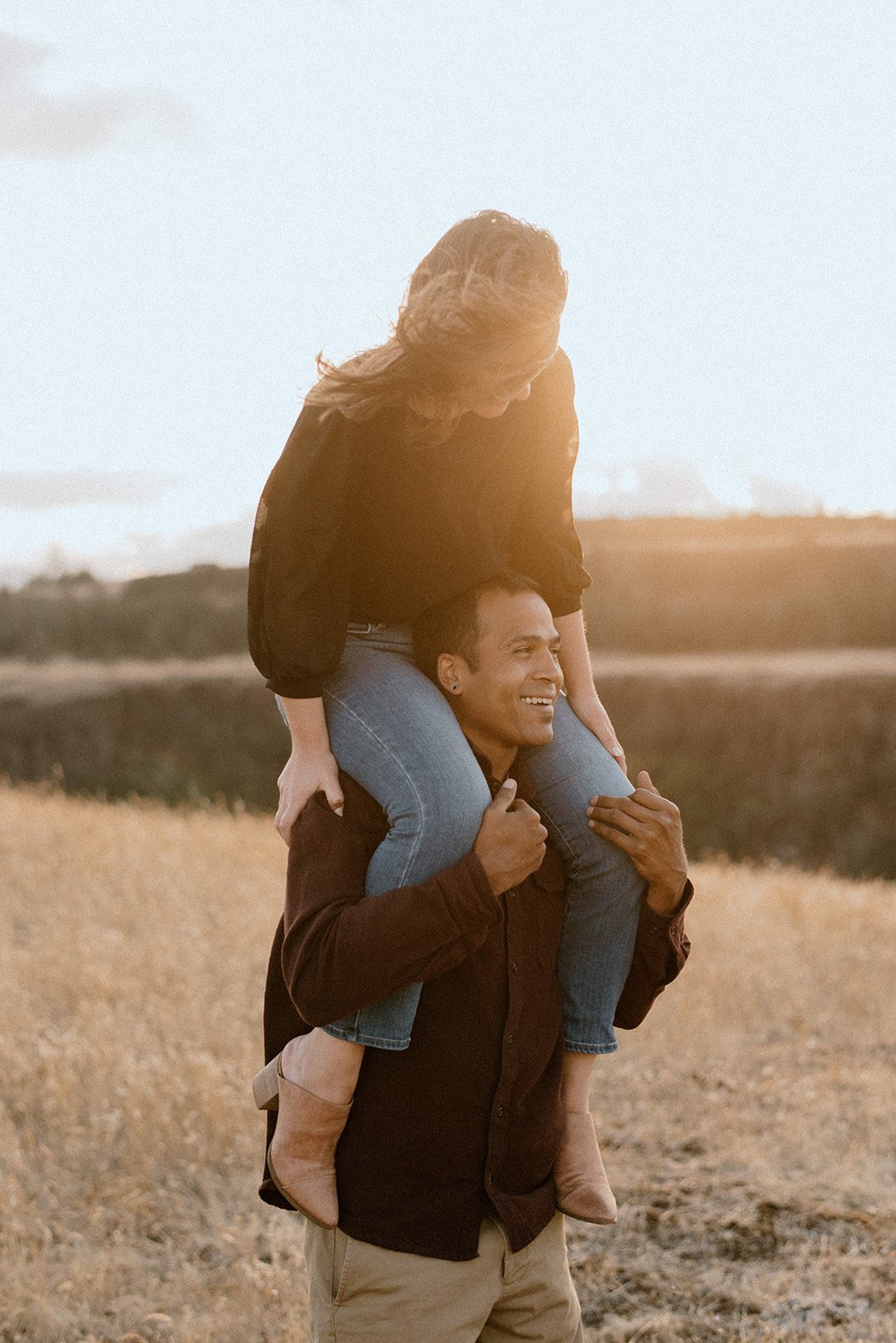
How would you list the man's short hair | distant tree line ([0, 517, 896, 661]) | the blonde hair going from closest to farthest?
the blonde hair, the man's short hair, distant tree line ([0, 517, 896, 661])

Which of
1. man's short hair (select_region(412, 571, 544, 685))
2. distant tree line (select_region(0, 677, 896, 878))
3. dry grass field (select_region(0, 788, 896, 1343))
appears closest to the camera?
man's short hair (select_region(412, 571, 544, 685))

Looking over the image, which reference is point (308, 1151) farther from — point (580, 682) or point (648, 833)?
point (580, 682)

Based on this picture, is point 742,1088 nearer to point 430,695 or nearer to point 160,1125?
point 160,1125

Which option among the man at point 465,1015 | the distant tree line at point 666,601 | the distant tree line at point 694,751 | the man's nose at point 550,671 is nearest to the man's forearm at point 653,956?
the man at point 465,1015

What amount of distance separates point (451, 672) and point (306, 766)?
35cm

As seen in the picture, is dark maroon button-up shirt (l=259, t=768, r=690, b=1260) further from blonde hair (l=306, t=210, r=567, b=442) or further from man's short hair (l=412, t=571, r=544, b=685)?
blonde hair (l=306, t=210, r=567, b=442)

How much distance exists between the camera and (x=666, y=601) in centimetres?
3731

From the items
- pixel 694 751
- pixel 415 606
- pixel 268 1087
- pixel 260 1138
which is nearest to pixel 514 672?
pixel 415 606

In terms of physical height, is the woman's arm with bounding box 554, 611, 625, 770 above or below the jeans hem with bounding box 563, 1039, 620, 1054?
above

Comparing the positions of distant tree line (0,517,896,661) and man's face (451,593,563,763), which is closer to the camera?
man's face (451,593,563,763)

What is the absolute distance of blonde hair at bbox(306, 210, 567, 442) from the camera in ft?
6.95

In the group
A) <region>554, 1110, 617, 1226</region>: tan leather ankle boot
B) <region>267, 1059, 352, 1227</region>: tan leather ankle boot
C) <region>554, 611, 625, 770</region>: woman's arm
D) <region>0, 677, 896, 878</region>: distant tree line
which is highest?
<region>554, 611, 625, 770</region>: woman's arm

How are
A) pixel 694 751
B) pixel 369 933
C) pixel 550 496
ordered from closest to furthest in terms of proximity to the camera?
pixel 369 933 < pixel 550 496 < pixel 694 751

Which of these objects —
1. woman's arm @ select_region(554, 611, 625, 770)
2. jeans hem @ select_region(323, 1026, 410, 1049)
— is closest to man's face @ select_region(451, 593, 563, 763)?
woman's arm @ select_region(554, 611, 625, 770)
